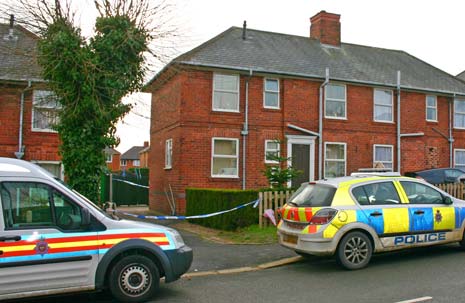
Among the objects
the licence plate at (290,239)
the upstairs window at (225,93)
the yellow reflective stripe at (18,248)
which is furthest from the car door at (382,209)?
the upstairs window at (225,93)

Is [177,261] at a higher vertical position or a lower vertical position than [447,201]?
lower

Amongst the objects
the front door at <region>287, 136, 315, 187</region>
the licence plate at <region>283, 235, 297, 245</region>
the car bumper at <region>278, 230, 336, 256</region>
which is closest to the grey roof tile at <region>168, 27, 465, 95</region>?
the front door at <region>287, 136, 315, 187</region>

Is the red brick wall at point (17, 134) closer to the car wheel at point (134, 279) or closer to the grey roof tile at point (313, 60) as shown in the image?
the grey roof tile at point (313, 60)

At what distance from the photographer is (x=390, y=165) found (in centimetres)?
2177

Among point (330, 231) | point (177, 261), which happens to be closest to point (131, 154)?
point (330, 231)

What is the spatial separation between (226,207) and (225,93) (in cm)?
680

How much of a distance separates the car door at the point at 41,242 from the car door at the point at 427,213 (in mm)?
5627

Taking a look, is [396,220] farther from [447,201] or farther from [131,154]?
[131,154]

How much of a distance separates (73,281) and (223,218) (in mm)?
7510

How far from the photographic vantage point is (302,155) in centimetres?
1994

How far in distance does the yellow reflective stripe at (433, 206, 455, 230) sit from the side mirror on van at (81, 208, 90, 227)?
6.19 m

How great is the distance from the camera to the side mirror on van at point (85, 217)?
608 centimetres

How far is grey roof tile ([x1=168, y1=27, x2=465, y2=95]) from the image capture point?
1909 cm

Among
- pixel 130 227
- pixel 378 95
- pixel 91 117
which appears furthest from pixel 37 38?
pixel 378 95
